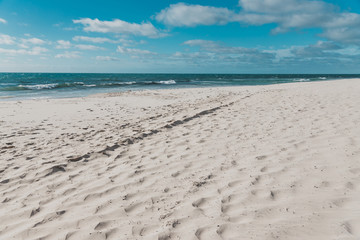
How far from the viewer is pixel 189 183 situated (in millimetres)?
3676

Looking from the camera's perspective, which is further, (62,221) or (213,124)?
(213,124)

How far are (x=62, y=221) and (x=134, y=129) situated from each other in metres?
4.65

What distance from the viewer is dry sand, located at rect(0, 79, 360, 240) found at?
2666mm

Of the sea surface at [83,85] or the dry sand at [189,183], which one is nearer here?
the dry sand at [189,183]

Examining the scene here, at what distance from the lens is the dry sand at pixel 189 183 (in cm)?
267

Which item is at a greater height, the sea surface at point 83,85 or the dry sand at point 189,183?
the sea surface at point 83,85

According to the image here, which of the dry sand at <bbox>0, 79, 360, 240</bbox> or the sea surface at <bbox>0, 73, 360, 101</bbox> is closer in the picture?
the dry sand at <bbox>0, 79, 360, 240</bbox>

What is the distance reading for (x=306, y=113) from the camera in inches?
320

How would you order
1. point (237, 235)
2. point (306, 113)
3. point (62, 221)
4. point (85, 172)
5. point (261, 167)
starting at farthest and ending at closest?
point (306, 113)
point (85, 172)
point (261, 167)
point (62, 221)
point (237, 235)

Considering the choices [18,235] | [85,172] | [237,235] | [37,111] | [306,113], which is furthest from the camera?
[37,111]

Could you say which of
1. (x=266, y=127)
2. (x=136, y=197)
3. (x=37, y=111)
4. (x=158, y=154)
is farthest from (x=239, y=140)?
(x=37, y=111)

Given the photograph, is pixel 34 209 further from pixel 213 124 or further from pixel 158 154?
pixel 213 124

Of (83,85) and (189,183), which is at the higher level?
(83,85)

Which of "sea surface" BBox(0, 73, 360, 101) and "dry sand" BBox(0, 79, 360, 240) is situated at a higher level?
"sea surface" BBox(0, 73, 360, 101)
